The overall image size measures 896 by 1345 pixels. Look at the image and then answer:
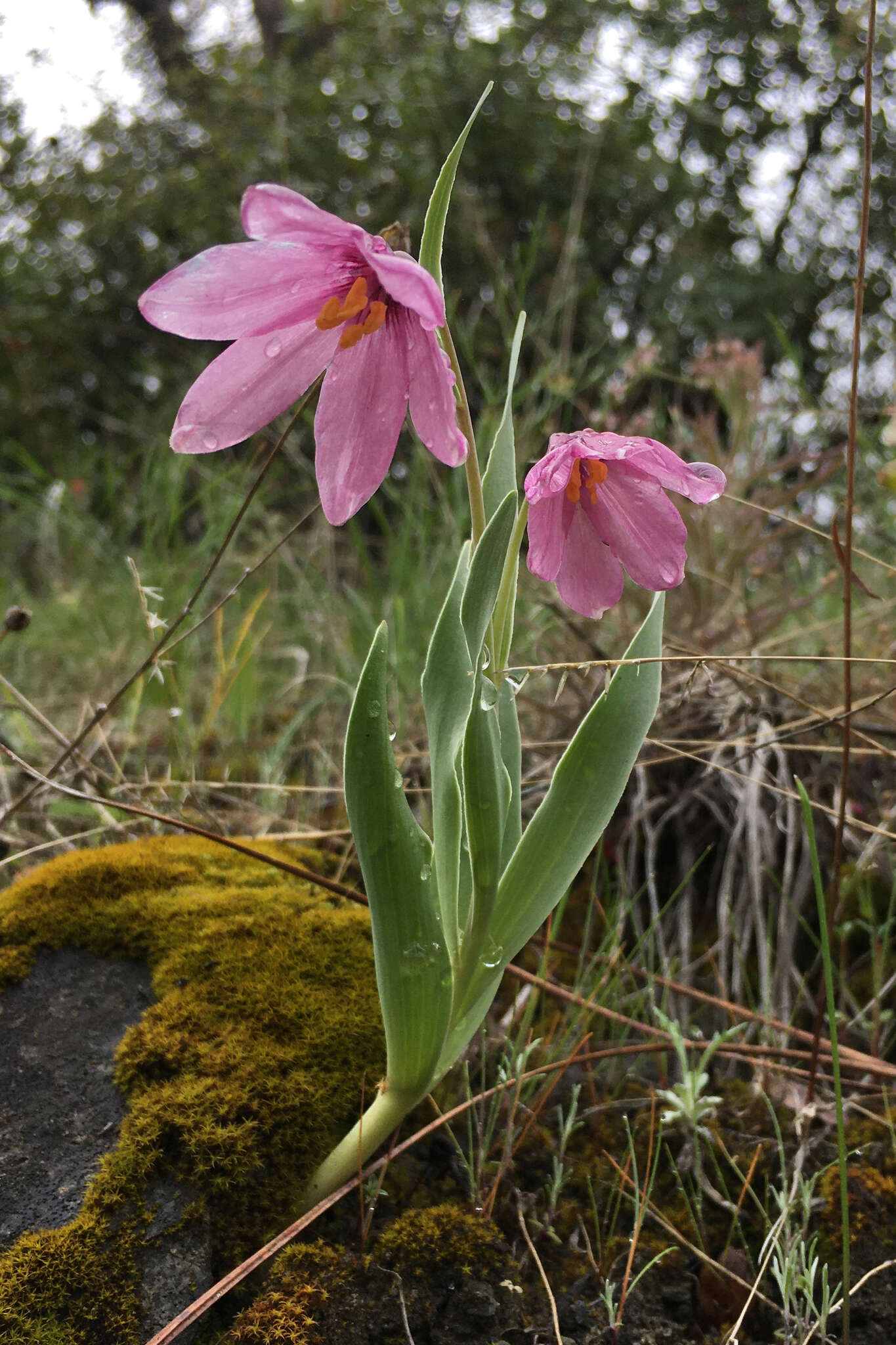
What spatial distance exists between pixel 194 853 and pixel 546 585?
100 cm

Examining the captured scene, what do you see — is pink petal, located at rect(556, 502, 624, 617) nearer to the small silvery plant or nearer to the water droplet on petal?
the small silvery plant

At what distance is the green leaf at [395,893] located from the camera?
968 millimetres

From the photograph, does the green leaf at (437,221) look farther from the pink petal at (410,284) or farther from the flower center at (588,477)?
the flower center at (588,477)

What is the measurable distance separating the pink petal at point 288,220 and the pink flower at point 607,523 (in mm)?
290

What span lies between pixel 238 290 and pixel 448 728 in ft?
1.56

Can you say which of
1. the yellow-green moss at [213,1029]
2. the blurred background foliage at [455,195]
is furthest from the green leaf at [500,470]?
the blurred background foliage at [455,195]

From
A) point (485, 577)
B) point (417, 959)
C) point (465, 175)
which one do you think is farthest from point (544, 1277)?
point (465, 175)

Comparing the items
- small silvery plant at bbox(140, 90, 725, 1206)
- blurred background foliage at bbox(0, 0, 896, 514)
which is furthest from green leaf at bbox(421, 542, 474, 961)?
blurred background foliage at bbox(0, 0, 896, 514)

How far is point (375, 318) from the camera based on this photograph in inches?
36.5

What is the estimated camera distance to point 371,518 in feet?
18.9

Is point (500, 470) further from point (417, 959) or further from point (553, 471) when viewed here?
point (417, 959)

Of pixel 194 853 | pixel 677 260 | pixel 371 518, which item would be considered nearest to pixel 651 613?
pixel 194 853

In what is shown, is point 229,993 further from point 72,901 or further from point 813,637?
point 813,637

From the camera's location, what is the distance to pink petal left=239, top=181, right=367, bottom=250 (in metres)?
0.78
